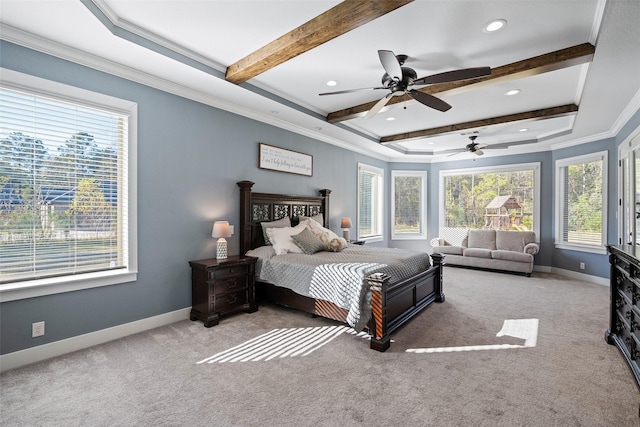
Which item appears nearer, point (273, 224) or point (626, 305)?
point (626, 305)

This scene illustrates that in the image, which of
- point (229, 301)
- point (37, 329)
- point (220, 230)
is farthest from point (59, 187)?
point (229, 301)

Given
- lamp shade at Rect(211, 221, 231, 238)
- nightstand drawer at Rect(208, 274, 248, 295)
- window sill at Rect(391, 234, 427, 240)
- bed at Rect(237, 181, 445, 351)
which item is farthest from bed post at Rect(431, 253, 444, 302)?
window sill at Rect(391, 234, 427, 240)

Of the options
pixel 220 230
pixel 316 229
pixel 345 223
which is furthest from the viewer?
pixel 345 223

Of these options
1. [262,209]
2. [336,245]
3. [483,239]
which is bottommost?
[483,239]

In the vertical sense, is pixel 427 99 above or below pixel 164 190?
above

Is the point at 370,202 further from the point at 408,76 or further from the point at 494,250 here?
the point at 408,76

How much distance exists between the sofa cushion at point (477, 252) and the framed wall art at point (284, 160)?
3843 millimetres

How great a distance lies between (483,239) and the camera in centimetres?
684

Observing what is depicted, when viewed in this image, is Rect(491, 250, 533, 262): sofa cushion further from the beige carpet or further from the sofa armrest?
the beige carpet

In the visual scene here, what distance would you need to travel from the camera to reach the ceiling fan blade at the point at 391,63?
2.44 metres

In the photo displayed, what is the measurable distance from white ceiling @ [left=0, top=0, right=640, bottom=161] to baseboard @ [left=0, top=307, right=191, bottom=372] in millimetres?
2485

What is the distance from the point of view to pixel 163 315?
3.40m

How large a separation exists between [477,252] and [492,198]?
5.38 feet

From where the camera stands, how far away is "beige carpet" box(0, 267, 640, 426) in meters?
1.93
